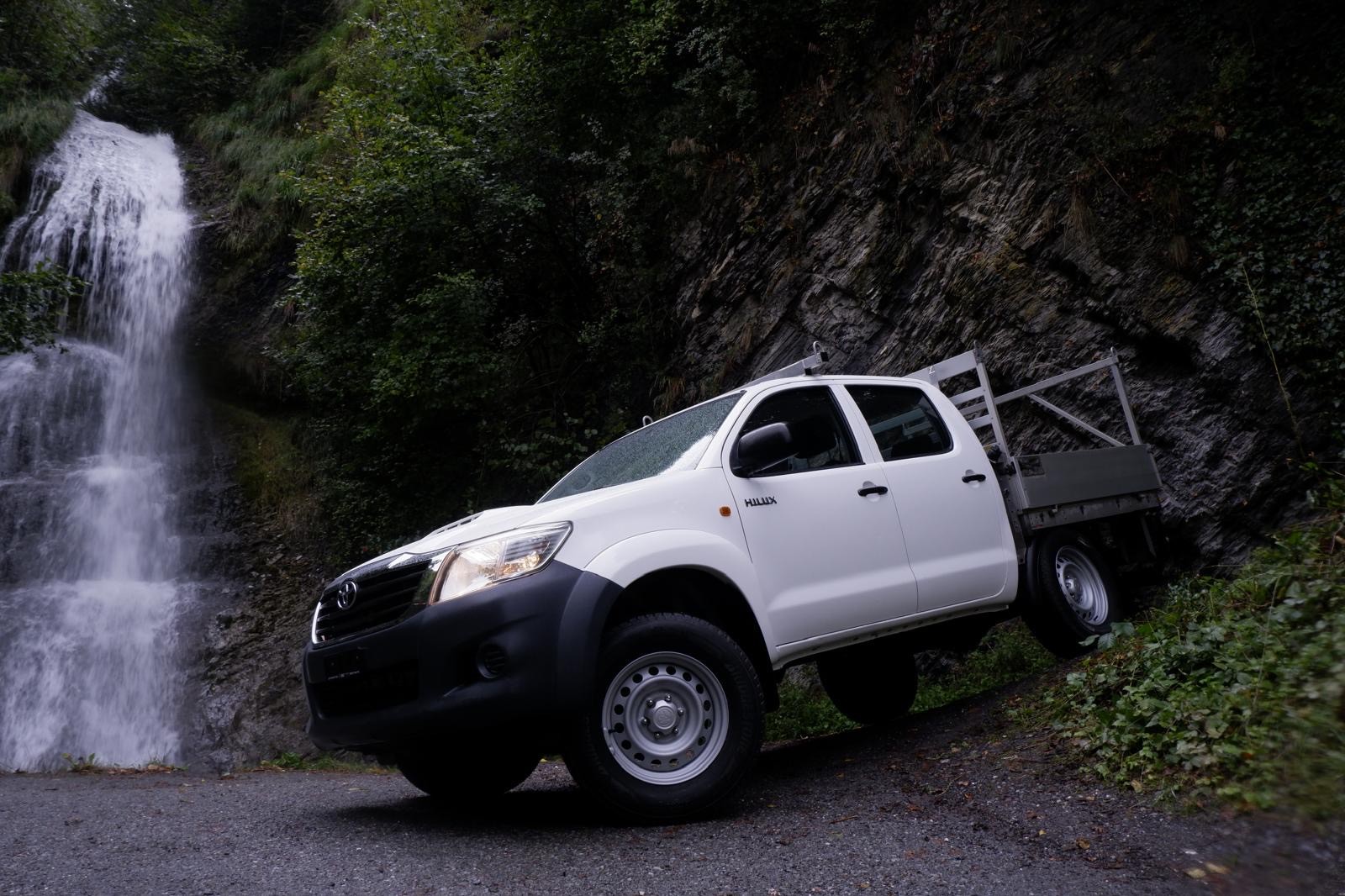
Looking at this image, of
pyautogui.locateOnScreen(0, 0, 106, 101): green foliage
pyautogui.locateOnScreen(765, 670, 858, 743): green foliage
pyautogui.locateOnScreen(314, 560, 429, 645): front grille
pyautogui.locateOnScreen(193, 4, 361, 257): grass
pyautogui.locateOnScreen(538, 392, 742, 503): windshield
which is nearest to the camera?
pyautogui.locateOnScreen(314, 560, 429, 645): front grille

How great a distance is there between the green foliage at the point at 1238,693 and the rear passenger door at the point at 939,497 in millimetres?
852

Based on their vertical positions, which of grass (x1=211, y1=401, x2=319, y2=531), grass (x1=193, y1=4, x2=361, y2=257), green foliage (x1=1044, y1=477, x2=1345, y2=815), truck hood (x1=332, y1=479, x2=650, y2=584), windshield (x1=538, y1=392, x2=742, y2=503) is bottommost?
green foliage (x1=1044, y1=477, x2=1345, y2=815)

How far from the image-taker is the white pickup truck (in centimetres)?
420

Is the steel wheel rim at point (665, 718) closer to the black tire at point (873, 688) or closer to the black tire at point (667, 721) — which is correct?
the black tire at point (667, 721)

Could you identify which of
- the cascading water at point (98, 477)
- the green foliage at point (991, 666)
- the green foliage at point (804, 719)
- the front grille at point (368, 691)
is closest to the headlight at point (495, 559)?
the front grille at point (368, 691)

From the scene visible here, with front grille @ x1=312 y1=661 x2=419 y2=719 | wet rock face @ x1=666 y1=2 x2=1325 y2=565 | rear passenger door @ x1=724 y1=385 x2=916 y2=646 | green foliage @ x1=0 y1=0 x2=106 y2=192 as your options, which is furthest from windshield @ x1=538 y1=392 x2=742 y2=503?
green foliage @ x1=0 y1=0 x2=106 y2=192

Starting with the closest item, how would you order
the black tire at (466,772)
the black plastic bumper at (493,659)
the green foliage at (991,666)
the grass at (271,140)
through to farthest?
the black plastic bumper at (493,659) → the black tire at (466,772) → the green foliage at (991,666) → the grass at (271,140)

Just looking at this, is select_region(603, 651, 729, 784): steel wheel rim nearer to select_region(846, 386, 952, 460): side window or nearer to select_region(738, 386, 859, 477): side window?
select_region(738, 386, 859, 477): side window

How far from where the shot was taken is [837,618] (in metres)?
5.23

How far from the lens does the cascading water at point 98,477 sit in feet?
41.4

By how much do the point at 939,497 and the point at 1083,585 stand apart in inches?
73.5

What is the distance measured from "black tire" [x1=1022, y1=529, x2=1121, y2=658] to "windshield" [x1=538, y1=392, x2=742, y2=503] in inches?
103

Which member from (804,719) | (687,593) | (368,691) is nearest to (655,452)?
(687,593)

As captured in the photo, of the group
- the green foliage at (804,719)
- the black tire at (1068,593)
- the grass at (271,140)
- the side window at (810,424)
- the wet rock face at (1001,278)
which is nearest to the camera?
the side window at (810,424)
